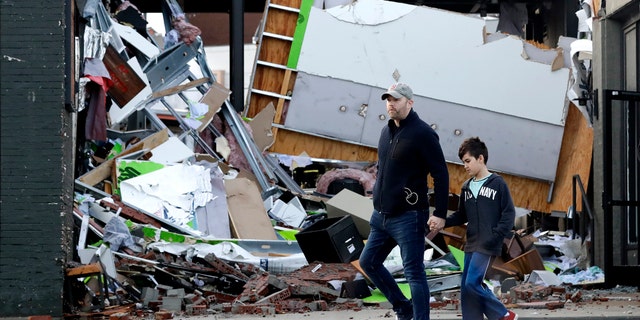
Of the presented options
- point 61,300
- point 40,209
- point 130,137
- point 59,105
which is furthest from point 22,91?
point 130,137

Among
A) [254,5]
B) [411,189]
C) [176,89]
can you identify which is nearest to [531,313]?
[411,189]

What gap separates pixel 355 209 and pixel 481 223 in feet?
19.2

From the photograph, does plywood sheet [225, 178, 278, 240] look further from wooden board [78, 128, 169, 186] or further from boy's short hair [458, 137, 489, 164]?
boy's short hair [458, 137, 489, 164]

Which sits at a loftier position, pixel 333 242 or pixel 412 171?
pixel 412 171

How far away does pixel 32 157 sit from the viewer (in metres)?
9.27

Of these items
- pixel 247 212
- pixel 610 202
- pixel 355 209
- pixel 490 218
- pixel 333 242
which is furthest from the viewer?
pixel 247 212

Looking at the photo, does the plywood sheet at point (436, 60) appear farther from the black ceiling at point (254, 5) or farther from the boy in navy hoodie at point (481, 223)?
the boy in navy hoodie at point (481, 223)

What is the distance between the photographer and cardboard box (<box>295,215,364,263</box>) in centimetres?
1229

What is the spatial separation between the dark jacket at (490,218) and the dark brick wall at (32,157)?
3.42m

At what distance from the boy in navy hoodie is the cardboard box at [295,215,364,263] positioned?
161 inches

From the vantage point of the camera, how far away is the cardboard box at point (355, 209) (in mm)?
13633

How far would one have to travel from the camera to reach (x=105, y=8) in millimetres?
15961

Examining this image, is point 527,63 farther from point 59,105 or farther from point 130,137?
point 59,105

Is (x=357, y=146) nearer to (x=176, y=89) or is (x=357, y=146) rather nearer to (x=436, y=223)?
(x=176, y=89)
